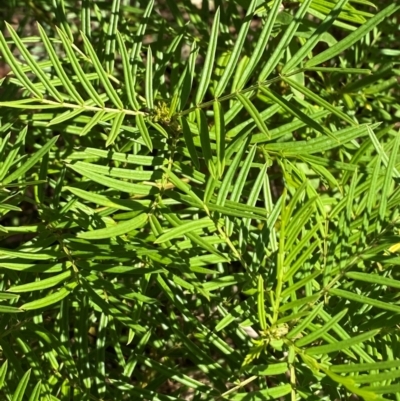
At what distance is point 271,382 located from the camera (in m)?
1.31

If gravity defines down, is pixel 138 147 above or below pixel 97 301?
above

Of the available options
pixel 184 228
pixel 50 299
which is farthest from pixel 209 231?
pixel 50 299

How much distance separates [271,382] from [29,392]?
1.84ft

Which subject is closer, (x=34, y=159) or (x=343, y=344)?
(x=343, y=344)

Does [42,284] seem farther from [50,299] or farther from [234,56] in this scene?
[234,56]

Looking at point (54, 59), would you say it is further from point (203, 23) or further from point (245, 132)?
point (203, 23)

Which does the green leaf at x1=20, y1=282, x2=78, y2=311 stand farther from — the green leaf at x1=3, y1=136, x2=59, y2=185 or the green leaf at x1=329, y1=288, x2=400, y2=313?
the green leaf at x1=329, y1=288, x2=400, y2=313

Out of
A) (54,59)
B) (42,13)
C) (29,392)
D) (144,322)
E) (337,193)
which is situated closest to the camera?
(54,59)

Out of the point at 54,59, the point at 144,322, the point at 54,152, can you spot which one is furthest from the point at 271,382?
the point at 54,59

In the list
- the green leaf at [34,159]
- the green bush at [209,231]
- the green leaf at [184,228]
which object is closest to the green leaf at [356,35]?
the green bush at [209,231]

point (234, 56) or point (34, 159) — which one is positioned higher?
point (234, 56)

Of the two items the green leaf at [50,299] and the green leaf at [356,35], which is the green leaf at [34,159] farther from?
the green leaf at [356,35]

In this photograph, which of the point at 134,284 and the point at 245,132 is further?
the point at 134,284

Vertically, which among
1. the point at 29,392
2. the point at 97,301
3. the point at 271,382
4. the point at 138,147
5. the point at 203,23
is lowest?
the point at 271,382
